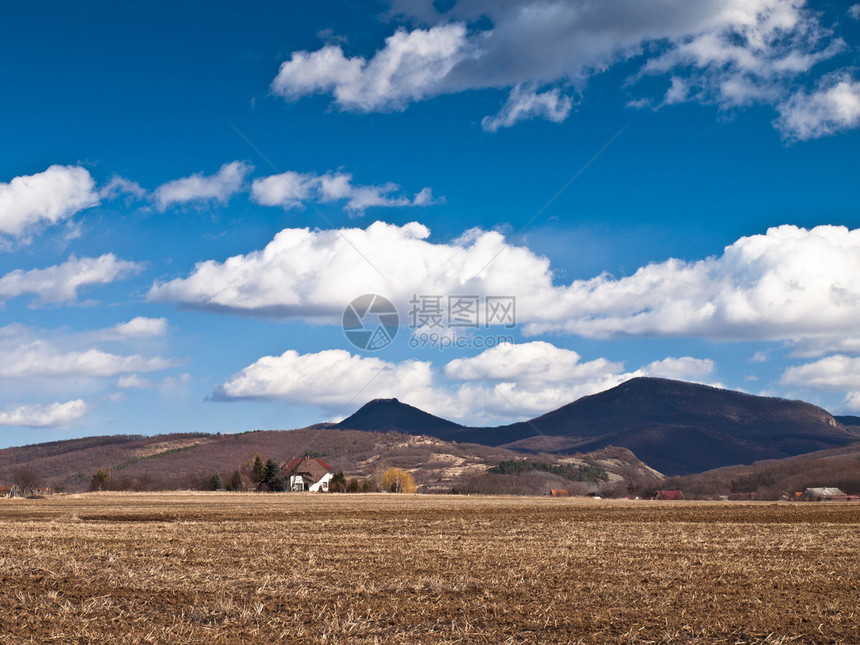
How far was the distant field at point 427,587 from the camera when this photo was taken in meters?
14.1

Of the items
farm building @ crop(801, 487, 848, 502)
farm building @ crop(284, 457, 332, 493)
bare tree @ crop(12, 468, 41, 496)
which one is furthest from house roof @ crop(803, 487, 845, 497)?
bare tree @ crop(12, 468, 41, 496)

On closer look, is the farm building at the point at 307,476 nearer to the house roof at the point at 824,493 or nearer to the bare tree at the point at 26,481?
the bare tree at the point at 26,481

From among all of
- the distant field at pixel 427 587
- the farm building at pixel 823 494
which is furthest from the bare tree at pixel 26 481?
the farm building at pixel 823 494

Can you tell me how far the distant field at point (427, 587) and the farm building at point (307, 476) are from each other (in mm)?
114430

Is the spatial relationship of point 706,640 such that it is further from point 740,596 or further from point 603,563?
point 603,563

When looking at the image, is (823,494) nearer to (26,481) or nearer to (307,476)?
(307,476)

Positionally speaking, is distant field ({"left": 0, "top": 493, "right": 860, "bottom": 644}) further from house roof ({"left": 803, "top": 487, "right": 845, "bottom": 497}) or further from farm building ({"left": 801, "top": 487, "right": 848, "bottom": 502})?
house roof ({"left": 803, "top": 487, "right": 845, "bottom": 497})

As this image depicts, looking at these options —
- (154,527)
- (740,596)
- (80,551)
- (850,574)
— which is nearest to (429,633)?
(740,596)

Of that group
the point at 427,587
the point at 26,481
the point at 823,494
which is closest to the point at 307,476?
the point at 26,481

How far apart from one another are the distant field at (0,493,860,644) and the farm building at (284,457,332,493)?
4505 inches

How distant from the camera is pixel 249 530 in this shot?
34.8 meters

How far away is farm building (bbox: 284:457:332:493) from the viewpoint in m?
145

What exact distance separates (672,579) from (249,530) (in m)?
20.5

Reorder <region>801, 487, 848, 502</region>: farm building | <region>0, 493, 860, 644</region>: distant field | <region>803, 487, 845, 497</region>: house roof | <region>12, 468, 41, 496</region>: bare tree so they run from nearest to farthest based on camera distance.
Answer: <region>0, 493, 860, 644</region>: distant field, <region>12, 468, 41, 496</region>: bare tree, <region>801, 487, 848, 502</region>: farm building, <region>803, 487, 845, 497</region>: house roof
